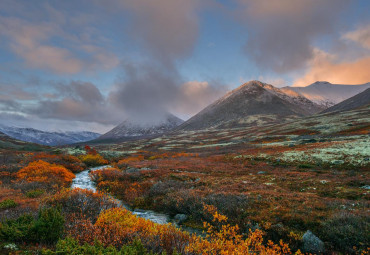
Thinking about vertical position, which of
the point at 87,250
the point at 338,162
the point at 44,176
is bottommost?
the point at 338,162

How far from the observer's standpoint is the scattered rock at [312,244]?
6.85 m

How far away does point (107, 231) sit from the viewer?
640cm

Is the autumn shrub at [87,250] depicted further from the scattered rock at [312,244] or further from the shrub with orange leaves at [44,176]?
the shrub with orange leaves at [44,176]

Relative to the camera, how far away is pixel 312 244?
7.01 meters

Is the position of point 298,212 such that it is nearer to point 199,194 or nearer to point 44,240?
point 199,194

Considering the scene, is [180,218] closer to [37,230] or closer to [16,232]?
[37,230]

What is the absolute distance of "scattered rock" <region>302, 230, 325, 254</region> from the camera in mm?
6852

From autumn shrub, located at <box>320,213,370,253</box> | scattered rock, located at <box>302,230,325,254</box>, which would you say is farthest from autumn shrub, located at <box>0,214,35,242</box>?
autumn shrub, located at <box>320,213,370,253</box>

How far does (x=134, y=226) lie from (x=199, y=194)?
641cm

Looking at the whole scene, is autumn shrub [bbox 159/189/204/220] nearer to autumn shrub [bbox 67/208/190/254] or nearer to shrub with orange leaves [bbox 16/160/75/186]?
autumn shrub [bbox 67/208/190/254]

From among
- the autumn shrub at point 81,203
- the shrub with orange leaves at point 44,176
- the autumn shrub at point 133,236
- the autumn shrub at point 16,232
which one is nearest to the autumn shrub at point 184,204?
the autumn shrub at point 81,203

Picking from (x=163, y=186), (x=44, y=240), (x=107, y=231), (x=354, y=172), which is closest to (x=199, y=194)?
(x=163, y=186)

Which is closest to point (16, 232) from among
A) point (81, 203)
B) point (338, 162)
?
point (81, 203)

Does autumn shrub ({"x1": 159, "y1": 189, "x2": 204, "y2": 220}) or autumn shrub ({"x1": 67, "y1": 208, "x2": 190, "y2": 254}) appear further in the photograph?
autumn shrub ({"x1": 159, "y1": 189, "x2": 204, "y2": 220})
